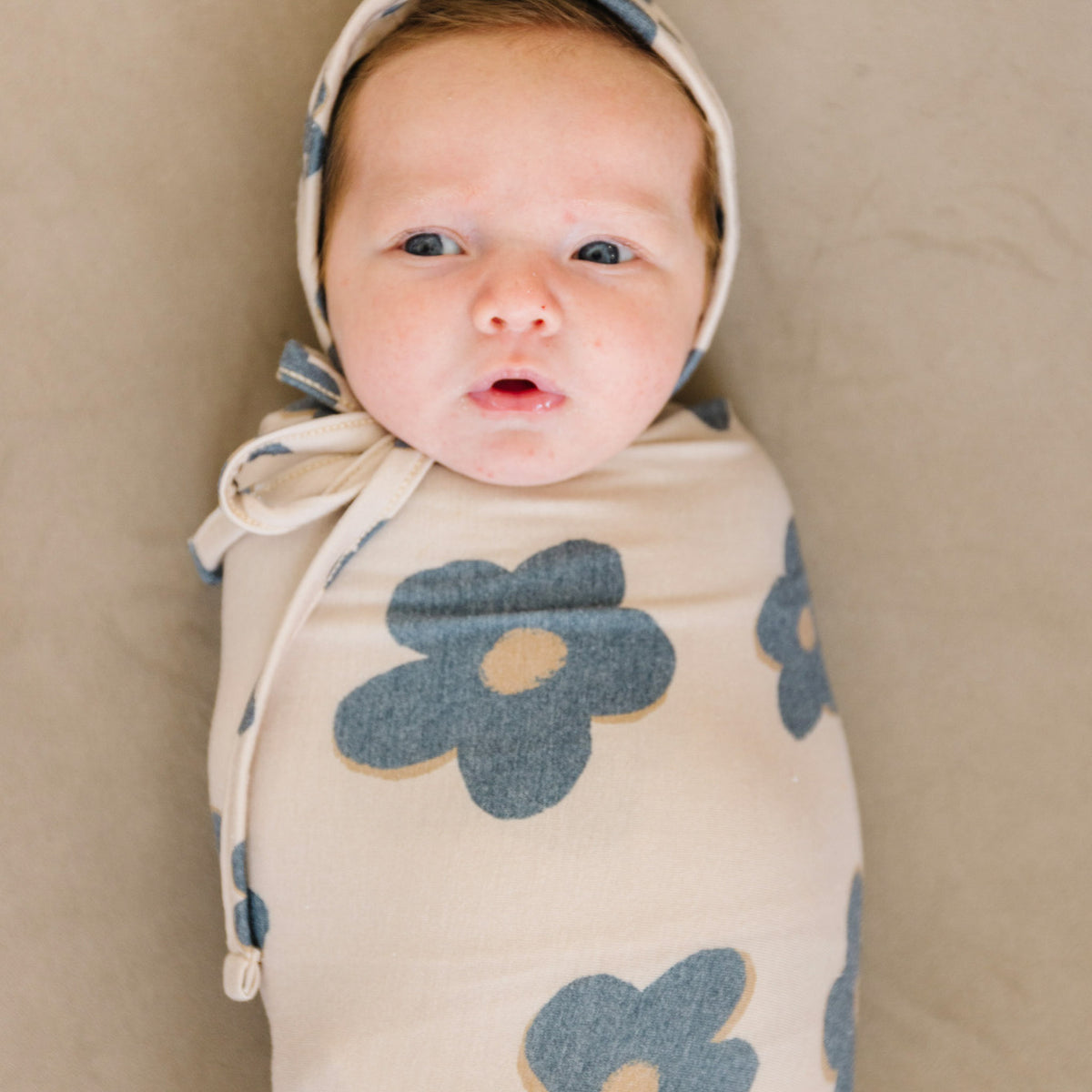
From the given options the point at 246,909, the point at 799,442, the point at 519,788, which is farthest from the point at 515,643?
the point at 799,442

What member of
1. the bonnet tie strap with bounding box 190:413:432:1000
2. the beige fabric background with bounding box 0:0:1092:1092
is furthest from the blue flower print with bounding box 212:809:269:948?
the beige fabric background with bounding box 0:0:1092:1092

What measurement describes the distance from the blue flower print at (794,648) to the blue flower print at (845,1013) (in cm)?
18

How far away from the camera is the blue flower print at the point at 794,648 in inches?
42.3

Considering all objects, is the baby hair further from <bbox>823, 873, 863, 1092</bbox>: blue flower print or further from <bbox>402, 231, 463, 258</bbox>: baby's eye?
<bbox>823, 873, 863, 1092</bbox>: blue flower print

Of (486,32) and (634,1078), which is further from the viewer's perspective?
(486,32)

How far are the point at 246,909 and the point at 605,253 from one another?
2.35 ft

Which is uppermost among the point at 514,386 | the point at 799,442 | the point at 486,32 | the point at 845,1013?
the point at 486,32

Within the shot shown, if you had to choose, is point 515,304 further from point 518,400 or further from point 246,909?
point 246,909

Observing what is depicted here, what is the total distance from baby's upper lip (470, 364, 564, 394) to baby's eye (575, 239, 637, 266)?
5.6 inches

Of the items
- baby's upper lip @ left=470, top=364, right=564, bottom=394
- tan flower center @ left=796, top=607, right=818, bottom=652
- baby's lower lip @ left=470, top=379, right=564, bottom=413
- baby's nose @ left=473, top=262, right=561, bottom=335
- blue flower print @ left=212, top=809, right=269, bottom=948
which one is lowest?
blue flower print @ left=212, top=809, right=269, bottom=948

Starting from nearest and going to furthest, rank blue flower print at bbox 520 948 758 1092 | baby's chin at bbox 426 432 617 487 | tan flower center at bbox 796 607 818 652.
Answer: blue flower print at bbox 520 948 758 1092, baby's chin at bbox 426 432 617 487, tan flower center at bbox 796 607 818 652

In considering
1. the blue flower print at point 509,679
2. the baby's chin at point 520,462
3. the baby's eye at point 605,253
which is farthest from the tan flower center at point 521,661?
the baby's eye at point 605,253

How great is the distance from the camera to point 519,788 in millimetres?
950

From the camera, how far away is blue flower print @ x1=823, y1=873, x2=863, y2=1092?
102 cm
